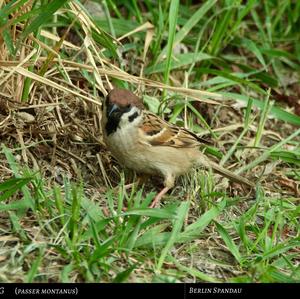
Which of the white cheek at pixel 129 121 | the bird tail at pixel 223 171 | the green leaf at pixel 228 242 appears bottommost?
the bird tail at pixel 223 171

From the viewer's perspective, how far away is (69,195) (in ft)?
13.1

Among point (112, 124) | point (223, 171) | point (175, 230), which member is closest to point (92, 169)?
point (112, 124)

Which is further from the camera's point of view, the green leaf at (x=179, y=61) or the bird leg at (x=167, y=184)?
the green leaf at (x=179, y=61)

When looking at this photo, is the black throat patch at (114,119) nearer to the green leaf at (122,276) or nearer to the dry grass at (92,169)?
the dry grass at (92,169)

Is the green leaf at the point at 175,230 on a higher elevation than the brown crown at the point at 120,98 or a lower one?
lower

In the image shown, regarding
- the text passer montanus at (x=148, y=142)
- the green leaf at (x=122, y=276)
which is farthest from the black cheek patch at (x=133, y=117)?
the green leaf at (x=122, y=276)

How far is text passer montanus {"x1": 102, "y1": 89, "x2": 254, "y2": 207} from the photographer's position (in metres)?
4.34

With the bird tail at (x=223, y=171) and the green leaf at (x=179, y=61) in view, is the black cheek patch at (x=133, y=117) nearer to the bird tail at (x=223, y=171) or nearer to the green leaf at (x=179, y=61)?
the bird tail at (x=223, y=171)

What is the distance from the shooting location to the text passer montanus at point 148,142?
4.34 m

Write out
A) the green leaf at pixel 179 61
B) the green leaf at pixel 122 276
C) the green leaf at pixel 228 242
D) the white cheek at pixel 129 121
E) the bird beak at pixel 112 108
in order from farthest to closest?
the green leaf at pixel 179 61 < the white cheek at pixel 129 121 < the bird beak at pixel 112 108 < the green leaf at pixel 228 242 < the green leaf at pixel 122 276

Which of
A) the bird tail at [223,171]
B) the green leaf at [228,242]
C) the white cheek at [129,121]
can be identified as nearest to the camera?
the green leaf at [228,242]

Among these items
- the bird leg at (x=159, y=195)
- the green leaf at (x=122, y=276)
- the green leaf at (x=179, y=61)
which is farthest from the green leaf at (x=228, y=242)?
the green leaf at (x=179, y=61)

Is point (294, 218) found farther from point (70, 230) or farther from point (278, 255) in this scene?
point (70, 230)
